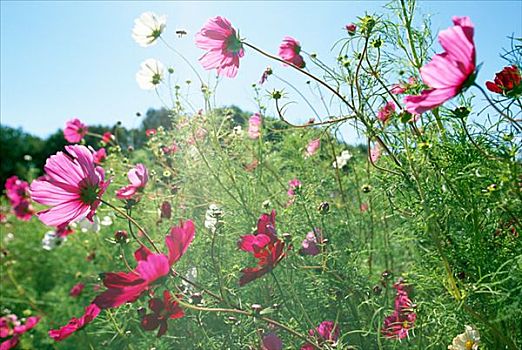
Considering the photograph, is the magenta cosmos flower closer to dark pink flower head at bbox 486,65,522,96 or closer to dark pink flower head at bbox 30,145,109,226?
dark pink flower head at bbox 30,145,109,226

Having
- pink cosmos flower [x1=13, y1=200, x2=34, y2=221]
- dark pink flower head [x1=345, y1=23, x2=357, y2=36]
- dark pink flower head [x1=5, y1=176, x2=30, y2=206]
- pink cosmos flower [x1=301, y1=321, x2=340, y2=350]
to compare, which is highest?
dark pink flower head [x1=5, y1=176, x2=30, y2=206]

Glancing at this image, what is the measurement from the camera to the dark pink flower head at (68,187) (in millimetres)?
674

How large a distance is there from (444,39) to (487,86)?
276 mm

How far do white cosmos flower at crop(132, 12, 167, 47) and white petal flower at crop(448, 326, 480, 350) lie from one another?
0.85 meters

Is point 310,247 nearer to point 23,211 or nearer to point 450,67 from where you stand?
point 450,67

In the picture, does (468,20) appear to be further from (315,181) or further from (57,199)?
(315,181)

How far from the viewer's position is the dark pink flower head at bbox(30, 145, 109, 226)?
2.21 feet

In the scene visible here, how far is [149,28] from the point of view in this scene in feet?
3.93

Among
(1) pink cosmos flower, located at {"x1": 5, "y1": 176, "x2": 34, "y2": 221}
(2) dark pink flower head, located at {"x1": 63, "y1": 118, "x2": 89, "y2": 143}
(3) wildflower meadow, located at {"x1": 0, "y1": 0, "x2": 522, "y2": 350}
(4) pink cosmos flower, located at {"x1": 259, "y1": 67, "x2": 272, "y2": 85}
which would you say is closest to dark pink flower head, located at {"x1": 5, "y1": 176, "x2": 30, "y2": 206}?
(1) pink cosmos flower, located at {"x1": 5, "y1": 176, "x2": 34, "y2": 221}

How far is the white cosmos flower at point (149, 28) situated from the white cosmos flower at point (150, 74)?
0.54ft

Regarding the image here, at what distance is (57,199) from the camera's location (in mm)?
685

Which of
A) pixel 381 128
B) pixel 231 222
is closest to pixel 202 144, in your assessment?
pixel 231 222

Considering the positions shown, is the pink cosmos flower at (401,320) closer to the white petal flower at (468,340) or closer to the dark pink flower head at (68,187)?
the white petal flower at (468,340)

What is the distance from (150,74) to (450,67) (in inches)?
39.2
